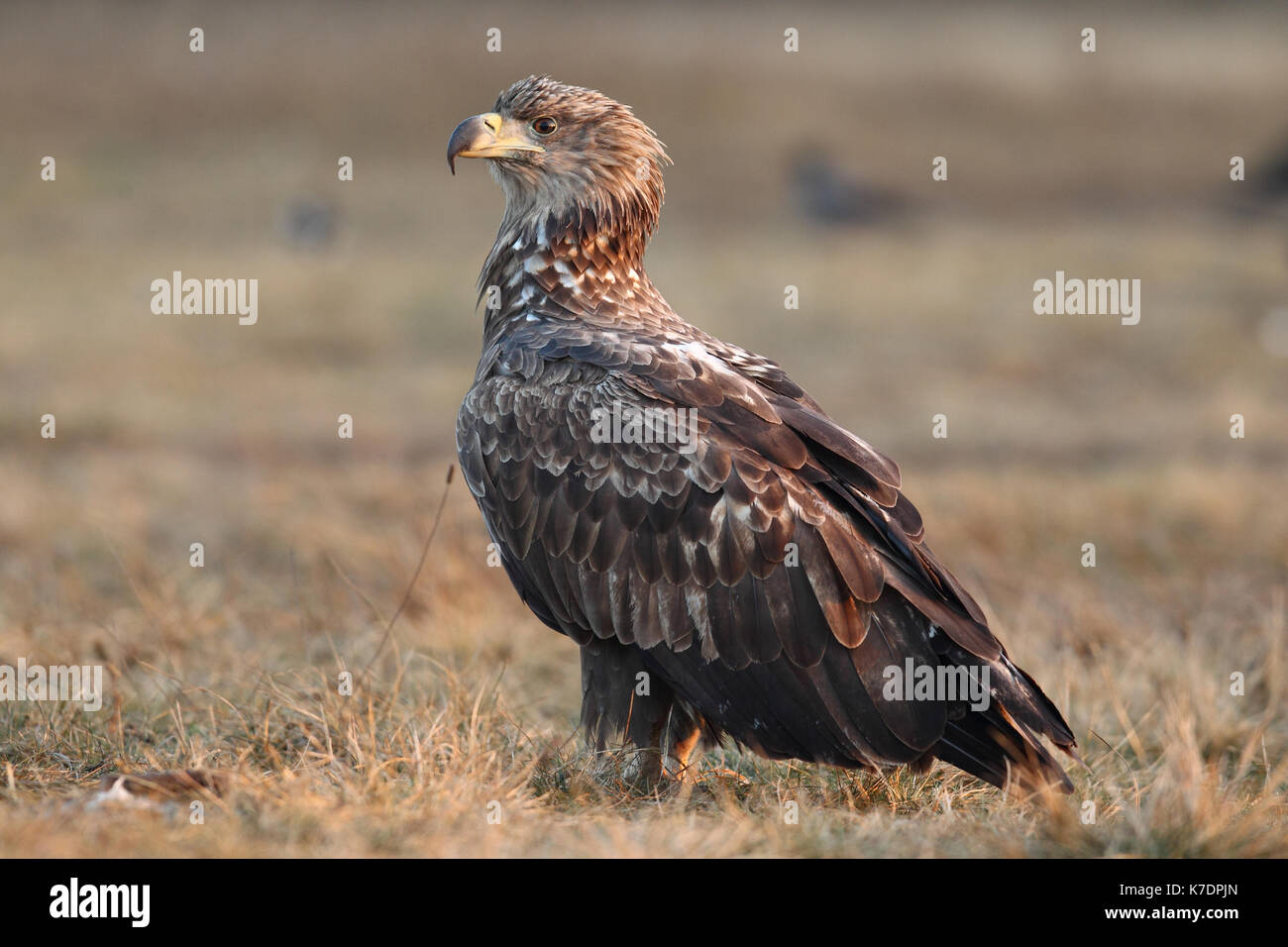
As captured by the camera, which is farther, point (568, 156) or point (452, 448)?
point (452, 448)

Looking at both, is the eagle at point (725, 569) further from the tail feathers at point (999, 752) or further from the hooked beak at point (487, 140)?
the hooked beak at point (487, 140)

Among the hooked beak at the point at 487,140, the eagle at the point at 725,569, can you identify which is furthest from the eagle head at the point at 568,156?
the eagle at the point at 725,569

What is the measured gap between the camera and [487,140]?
5406 millimetres

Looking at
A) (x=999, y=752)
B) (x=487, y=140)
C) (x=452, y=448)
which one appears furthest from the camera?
(x=452, y=448)

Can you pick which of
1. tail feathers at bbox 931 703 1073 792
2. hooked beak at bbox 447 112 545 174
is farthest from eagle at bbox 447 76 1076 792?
Answer: hooked beak at bbox 447 112 545 174

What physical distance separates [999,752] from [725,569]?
0.96 meters

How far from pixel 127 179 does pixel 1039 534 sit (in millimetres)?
27513

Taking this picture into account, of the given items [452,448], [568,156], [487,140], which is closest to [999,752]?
[568,156]

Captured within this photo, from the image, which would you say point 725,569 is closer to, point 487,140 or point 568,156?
point 568,156

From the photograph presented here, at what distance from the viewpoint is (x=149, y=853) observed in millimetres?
3625

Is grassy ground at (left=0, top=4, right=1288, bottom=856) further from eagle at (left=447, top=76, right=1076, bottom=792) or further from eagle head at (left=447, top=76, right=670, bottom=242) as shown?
eagle head at (left=447, top=76, right=670, bottom=242)

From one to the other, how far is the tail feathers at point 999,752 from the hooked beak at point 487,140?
2.57m

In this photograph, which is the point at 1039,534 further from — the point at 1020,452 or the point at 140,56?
the point at 140,56

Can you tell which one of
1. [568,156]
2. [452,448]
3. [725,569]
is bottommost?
[452,448]
